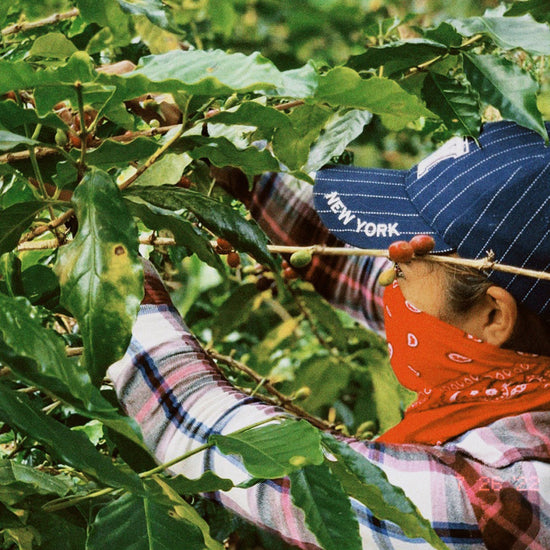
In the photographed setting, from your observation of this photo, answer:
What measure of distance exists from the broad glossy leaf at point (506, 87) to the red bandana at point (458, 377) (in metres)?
0.38

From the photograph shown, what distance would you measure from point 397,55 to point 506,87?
0.52 feet

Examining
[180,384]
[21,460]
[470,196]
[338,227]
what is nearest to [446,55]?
[470,196]

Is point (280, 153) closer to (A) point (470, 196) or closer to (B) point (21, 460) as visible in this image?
(A) point (470, 196)

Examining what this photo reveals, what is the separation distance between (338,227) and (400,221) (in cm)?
11

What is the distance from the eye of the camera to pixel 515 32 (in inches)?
36.2

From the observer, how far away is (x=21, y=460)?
1.14m

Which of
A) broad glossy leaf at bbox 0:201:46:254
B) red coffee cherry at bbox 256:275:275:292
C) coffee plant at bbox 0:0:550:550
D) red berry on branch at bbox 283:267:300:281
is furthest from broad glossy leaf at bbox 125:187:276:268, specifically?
red coffee cherry at bbox 256:275:275:292

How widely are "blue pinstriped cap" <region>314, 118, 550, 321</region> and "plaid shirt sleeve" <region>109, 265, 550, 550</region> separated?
252 mm

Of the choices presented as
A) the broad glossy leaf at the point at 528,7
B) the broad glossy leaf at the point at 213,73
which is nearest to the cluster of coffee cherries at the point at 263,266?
the broad glossy leaf at the point at 213,73

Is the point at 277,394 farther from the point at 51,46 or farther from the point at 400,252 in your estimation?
the point at 51,46

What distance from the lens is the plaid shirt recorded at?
1080mm

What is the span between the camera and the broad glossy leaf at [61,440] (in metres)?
0.63

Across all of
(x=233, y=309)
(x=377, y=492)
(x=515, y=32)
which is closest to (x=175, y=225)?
(x=377, y=492)

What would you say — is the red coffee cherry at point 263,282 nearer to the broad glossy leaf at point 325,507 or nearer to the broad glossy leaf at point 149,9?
the broad glossy leaf at point 149,9
